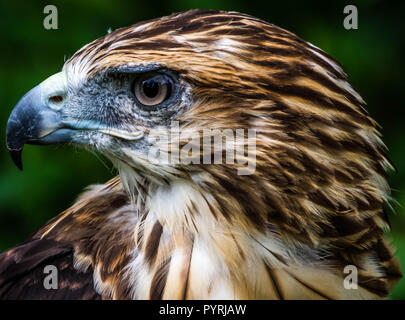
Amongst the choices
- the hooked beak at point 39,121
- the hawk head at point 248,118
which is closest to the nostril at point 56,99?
the hooked beak at point 39,121

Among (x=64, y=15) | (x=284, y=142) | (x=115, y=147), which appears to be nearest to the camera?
(x=284, y=142)

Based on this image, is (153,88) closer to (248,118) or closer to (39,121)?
(248,118)

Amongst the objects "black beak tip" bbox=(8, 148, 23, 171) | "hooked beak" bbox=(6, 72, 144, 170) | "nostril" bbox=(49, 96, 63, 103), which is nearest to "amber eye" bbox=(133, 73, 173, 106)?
"hooked beak" bbox=(6, 72, 144, 170)

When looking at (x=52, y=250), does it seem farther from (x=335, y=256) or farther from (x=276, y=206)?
(x=335, y=256)

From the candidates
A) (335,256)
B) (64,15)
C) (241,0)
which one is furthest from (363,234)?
(64,15)

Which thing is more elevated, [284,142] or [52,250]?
[284,142]

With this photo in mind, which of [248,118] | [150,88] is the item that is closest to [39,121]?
[150,88]

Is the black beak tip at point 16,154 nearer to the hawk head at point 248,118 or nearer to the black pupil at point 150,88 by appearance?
the hawk head at point 248,118
